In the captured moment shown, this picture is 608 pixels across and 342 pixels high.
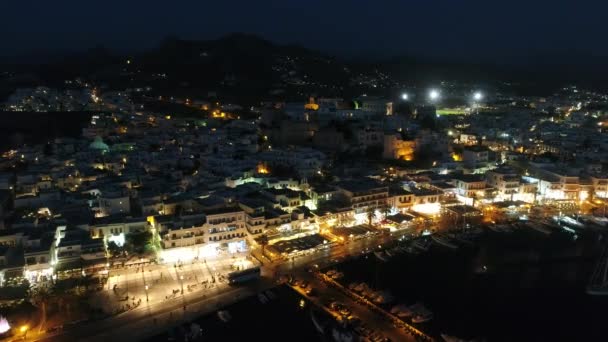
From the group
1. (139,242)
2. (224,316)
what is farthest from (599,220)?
(139,242)

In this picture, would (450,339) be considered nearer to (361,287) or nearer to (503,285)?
(361,287)

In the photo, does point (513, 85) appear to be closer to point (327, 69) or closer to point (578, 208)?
point (327, 69)

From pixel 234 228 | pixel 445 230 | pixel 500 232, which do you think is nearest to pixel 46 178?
pixel 234 228

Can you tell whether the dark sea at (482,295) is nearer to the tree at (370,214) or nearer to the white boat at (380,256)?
the white boat at (380,256)

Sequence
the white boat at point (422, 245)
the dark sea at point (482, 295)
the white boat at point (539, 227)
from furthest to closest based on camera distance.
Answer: the white boat at point (539, 227)
the white boat at point (422, 245)
the dark sea at point (482, 295)

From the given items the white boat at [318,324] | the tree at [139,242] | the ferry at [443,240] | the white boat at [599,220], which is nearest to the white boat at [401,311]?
the white boat at [318,324]

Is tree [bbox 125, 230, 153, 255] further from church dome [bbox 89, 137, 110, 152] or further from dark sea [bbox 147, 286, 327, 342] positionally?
church dome [bbox 89, 137, 110, 152]
